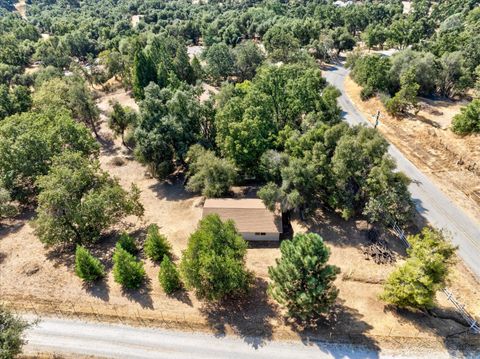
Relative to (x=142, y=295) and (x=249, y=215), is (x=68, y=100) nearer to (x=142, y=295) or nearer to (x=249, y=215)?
(x=249, y=215)

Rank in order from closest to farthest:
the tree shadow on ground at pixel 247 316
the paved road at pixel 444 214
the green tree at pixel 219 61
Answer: the tree shadow on ground at pixel 247 316, the paved road at pixel 444 214, the green tree at pixel 219 61

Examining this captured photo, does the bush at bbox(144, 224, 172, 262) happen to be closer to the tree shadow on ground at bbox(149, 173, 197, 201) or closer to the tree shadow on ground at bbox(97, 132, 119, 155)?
the tree shadow on ground at bbox(149, 173, 197, 201)

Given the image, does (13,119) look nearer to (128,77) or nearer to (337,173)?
(128,77)

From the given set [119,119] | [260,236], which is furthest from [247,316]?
[119,119]

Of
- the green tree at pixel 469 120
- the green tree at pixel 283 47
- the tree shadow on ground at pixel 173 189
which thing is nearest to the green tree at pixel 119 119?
the tree shadow on ground at pixel 173 189

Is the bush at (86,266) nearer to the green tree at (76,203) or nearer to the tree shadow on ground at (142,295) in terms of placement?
the tree shadow on ground at (142,295)

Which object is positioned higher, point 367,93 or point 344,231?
point 367,93

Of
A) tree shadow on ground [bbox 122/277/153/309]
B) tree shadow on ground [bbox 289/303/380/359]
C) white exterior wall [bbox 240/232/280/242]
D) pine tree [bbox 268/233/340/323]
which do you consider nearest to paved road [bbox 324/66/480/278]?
tree shadow on ground [bbox 289/303/380/359]
